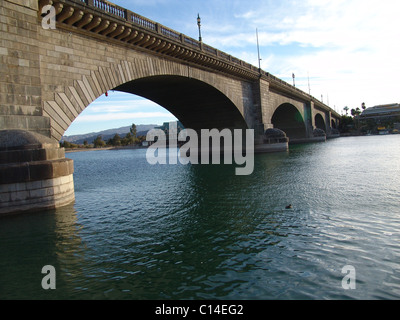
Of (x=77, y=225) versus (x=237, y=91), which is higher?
(x=237, y=91)

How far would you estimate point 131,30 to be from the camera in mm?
19078

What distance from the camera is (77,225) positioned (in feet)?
36.2

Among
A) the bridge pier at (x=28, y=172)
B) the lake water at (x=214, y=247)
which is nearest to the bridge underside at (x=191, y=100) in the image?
the bridge pier at (x=28, y=172)

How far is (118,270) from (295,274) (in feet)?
13.1

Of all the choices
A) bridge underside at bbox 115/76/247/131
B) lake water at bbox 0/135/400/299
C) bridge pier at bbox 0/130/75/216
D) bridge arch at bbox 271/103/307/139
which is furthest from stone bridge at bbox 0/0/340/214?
bridge arch at bbox 271/103/307/139

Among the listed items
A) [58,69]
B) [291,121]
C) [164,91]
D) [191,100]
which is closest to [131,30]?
[58,69]

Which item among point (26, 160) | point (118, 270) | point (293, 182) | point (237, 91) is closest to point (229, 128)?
point (237, 91)

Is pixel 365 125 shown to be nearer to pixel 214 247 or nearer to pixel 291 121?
pixel 291 121

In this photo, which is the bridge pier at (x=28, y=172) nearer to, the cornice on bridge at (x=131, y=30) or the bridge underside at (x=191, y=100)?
the cornice on bridge at (x=131, y=30)

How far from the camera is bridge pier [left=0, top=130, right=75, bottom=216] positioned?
37.7ft

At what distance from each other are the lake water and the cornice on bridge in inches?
383

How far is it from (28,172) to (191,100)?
1063 inches
